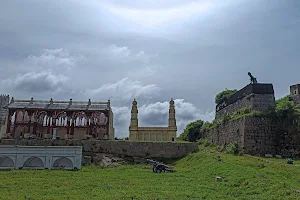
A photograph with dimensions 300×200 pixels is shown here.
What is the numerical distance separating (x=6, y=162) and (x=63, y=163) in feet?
16.4

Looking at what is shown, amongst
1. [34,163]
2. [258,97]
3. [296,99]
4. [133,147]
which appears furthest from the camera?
[296,99]

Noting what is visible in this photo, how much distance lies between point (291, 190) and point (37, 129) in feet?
111

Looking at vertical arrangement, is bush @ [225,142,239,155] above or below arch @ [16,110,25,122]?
below

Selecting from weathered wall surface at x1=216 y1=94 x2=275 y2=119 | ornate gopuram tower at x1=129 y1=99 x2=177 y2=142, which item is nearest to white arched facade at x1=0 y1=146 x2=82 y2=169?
ornate gopuram tower at x1=129 y1=99 x2=177 y2=142

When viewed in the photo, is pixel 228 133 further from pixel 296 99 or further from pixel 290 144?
pixel 296 99

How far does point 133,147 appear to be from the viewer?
32.5 meters

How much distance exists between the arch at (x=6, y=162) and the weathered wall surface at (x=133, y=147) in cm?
775

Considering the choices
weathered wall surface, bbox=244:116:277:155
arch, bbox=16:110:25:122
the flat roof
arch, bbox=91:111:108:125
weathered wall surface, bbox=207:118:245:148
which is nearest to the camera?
weathered wall surface, bbox=244:116:277:155

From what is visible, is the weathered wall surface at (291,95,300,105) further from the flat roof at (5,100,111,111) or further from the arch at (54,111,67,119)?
the arch at (54,111,67,119)

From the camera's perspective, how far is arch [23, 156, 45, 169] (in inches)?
939

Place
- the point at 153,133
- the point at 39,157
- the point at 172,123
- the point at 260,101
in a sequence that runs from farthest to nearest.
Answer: the point at 172,123 < the point at 153,133 < the point at 260,101 < the point at 39,157

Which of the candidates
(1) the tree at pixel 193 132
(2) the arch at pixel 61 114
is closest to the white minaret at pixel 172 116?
(1) the tree at pixel 193 132

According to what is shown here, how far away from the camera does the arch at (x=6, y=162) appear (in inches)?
937

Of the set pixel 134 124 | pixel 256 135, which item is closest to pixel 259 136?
pixel 256 135
